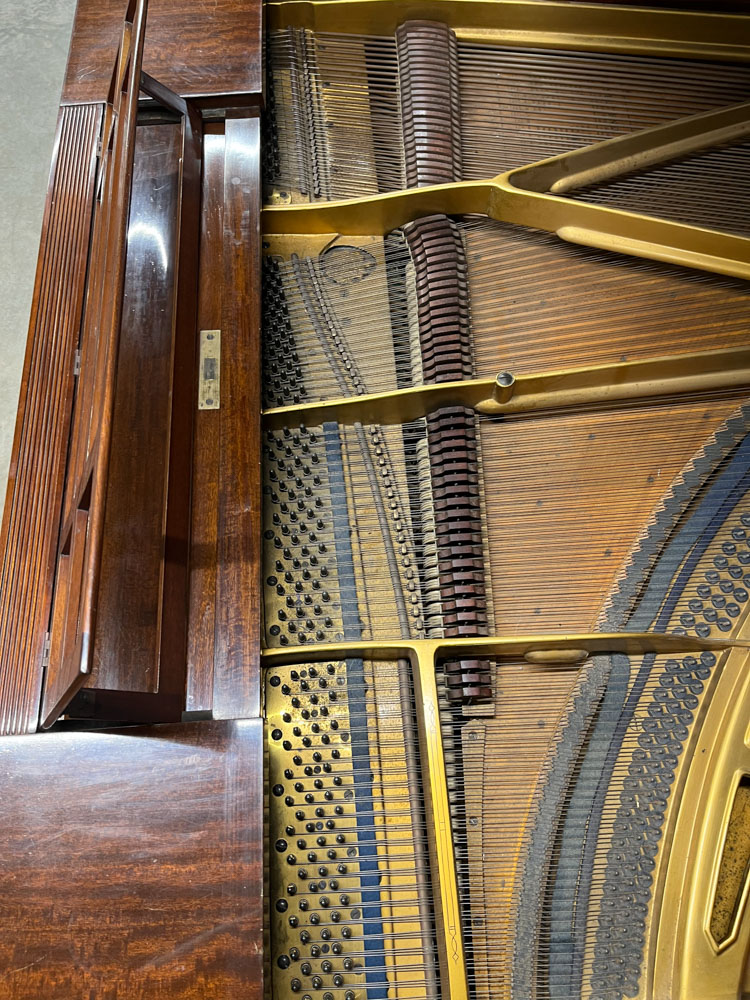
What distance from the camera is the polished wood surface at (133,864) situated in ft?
5.38

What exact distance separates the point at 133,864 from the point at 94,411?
83 cm

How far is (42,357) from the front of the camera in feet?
7.30

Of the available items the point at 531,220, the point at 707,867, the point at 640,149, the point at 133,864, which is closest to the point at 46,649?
the point at 133,864

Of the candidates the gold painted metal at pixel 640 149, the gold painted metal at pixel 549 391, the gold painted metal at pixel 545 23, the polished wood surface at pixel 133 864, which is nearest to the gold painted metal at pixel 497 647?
the polished wood surface at pixel 133 864

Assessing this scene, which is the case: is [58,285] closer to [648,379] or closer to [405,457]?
[405,457]

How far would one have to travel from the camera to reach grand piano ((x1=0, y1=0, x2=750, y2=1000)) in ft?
5.79

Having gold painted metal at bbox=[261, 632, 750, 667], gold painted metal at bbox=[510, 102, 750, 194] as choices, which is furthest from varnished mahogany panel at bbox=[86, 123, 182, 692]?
gold painted metal at bbox=[510, 102, 750, 194]

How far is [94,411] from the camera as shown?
168cm

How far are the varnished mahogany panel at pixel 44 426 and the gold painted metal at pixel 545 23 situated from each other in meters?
0.72

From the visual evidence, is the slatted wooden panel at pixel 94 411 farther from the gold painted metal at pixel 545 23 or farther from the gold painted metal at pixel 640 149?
the gold painted metal at pixel 640 149

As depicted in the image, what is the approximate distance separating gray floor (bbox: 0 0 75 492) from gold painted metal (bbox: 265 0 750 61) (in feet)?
4.24

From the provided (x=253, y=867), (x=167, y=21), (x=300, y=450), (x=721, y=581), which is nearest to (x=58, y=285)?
(x=300, y=450)

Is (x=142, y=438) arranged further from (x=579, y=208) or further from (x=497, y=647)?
(x=579, y=208)

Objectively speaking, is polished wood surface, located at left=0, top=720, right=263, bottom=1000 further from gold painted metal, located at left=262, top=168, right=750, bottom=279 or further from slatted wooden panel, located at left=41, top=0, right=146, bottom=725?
gold painted metal, located at left=262, top=168, right=750, bottom=279
